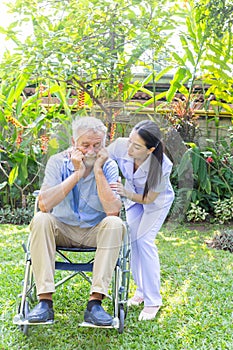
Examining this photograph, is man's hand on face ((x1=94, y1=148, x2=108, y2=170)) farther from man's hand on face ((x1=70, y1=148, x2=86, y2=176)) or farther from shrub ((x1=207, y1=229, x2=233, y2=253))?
shrub ((x1=207, y1=229, x2=233, y2=253))

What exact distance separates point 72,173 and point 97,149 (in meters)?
0.15

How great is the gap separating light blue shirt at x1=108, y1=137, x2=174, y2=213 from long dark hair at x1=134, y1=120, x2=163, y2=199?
23mm

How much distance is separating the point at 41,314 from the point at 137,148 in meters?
0.83

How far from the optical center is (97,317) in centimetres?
221

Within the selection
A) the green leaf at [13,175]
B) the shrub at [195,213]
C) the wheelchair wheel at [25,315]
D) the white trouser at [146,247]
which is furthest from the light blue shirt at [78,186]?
the shrub at [195,213]

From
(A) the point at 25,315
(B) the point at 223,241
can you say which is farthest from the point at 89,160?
(B) the point at 223,241

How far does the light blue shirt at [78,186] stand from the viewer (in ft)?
7.18

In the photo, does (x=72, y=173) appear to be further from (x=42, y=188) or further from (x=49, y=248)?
(x=49, y=248)

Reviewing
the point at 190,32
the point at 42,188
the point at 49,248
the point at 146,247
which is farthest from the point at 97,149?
the point at 190,32

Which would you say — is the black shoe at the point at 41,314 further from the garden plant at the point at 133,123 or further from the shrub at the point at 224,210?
the shrub at the point at 224,210

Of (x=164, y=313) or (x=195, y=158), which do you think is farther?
(x=195, y=158)

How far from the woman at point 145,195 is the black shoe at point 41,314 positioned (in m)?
0.59

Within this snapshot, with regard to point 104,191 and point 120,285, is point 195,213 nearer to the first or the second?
point 120,285

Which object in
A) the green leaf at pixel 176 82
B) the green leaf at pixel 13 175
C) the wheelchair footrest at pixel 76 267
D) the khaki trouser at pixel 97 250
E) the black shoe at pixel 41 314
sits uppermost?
the green leaf at pixel 176 82
